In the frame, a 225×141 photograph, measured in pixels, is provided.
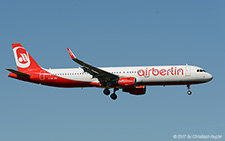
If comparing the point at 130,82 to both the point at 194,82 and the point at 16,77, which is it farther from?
the point at 16,77

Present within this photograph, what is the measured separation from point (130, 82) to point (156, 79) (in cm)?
348

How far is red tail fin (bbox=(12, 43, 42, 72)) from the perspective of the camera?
213ft

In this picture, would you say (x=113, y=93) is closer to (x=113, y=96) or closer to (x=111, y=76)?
(x=113, y=96)

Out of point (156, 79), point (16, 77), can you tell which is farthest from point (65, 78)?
point (156, 79)

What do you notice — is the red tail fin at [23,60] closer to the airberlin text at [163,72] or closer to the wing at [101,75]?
the wing at [101,75]

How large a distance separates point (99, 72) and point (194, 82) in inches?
502

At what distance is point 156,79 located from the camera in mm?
57938

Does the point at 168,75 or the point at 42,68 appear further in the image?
the point at 42,68

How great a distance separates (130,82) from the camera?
191ft

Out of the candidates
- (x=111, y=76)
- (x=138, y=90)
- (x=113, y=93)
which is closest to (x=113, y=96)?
(x=113, y=93)

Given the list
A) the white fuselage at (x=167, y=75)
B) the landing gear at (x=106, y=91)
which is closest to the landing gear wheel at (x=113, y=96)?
the landing gear at (x=106, y=91)

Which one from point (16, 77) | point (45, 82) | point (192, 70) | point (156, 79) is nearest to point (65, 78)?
point (45, 82)

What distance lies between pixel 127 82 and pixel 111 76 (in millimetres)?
2507

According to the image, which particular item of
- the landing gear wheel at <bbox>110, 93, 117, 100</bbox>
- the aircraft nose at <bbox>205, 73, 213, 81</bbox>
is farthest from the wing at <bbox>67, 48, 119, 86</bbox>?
the aircraft nose at <bbox>205, 73, 213, 81</bbox>
